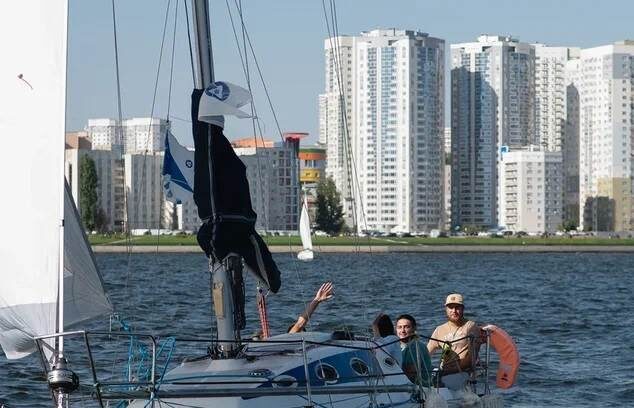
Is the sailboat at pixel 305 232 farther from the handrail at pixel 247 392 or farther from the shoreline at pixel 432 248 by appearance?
the shoreline at pixel 432 248

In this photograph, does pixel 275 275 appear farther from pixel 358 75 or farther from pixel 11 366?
pixel 358 75

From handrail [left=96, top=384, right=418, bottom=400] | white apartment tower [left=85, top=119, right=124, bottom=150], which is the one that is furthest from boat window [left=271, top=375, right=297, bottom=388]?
white apartment tower [left=85, top=119, right=124, bottom=150]

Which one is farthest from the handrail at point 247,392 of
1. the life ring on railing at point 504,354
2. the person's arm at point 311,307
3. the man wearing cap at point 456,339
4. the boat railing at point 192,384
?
the life ring on railing at point 504,354

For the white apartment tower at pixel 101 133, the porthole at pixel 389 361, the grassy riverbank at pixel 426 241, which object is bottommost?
the grassy riverbank at pixel 426 241

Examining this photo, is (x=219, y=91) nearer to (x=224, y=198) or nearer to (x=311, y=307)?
Answer: (x=224, y=198)

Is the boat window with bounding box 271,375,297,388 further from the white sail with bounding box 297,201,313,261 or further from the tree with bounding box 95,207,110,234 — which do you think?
the tree with bounding box 95,207,110,234

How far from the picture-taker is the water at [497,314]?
22469 mm

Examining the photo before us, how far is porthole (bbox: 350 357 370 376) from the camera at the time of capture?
45.8 feet

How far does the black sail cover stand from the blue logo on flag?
40 cm

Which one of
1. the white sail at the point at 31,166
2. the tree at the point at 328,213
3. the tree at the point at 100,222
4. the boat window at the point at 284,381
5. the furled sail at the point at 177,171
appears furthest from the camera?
the tree at the point at 328,213

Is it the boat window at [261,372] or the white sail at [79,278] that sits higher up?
the white sail at [79,278]

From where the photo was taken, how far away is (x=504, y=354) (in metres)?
16.0

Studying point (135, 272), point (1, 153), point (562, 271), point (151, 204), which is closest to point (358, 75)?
point (151, 204)

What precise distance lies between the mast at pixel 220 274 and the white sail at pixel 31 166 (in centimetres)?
233
